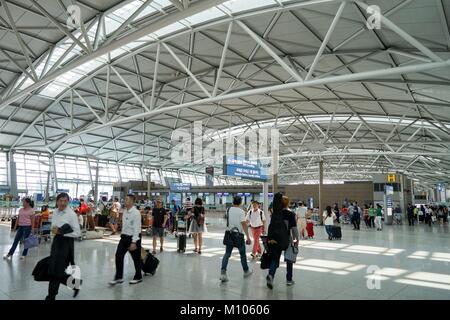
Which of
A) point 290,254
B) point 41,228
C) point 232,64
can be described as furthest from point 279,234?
point 232,64

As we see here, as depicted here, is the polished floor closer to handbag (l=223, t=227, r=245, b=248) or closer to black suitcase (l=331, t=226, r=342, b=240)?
handbag (l=223, t=227, r=245, b=248)

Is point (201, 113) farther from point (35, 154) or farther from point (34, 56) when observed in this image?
point (35, 154)

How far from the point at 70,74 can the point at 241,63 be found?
37.4 feet

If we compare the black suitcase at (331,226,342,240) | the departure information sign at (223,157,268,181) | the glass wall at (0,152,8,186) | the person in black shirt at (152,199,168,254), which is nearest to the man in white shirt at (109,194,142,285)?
the person in black shirt at (152,199,168,254)

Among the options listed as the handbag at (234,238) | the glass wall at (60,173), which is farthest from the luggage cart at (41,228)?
the glass wall at (60,173)

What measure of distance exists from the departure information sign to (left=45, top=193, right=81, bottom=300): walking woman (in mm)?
7902

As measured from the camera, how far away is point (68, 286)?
6000 mm

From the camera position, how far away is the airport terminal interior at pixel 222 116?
659 cm

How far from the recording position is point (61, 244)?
5316mm

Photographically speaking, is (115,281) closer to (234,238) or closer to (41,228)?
(234,238)

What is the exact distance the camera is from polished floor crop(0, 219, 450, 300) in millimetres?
5949

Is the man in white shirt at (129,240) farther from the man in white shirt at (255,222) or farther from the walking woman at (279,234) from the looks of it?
the man in white shirt at (255,222)

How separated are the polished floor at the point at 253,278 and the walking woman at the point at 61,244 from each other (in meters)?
0.54

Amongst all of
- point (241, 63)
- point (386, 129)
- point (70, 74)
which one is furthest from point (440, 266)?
point (386, 129)
